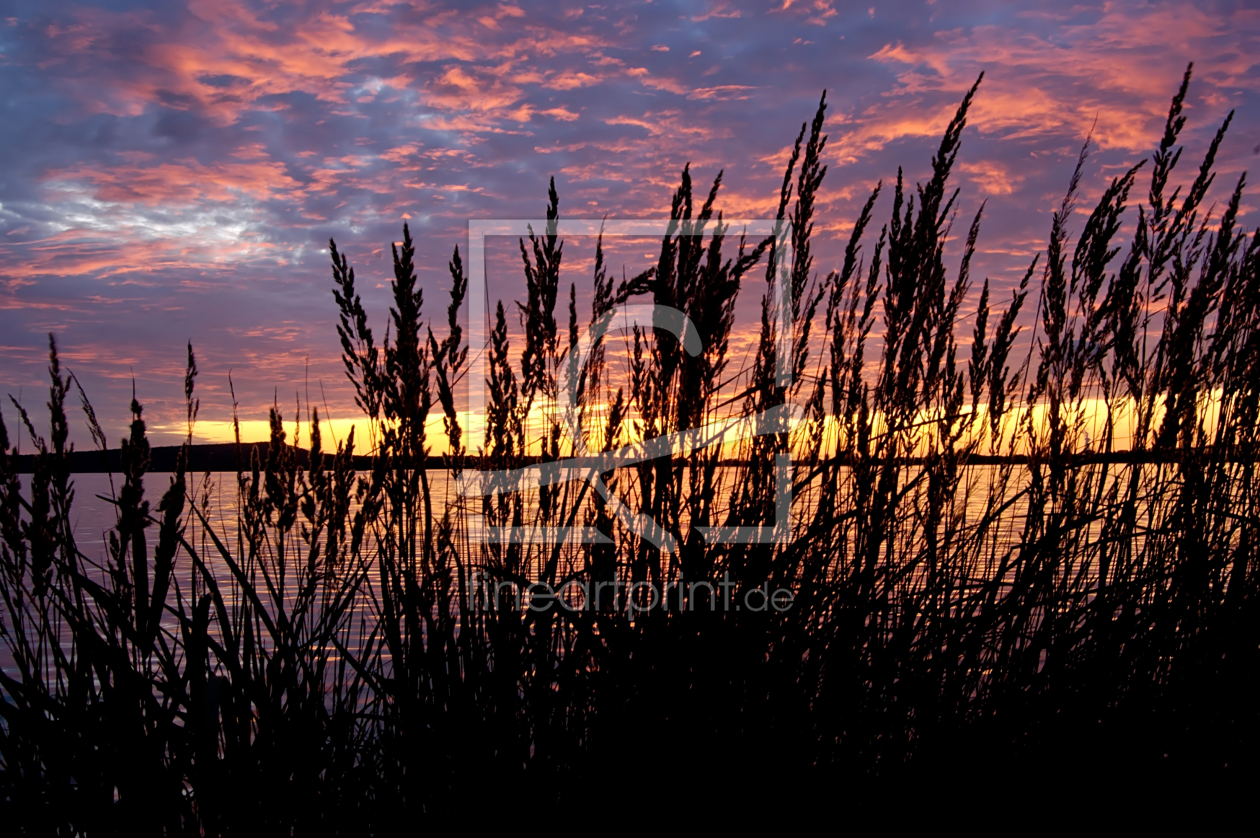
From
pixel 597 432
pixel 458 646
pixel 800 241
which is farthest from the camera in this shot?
pixel 597 432

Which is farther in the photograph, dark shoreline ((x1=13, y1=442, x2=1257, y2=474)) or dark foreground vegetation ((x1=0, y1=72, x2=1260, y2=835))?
dark shoreline ((x1=13, y1=442, x2=1257, y2=474))

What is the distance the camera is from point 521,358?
2.16 metres

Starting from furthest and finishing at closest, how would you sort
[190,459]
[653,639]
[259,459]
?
[259,459] → [190,459] → [653,639]

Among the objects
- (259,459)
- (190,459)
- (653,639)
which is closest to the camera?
(653,639)

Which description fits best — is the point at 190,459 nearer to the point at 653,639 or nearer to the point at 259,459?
the point at 259,459

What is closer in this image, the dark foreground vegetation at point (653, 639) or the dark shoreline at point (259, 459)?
the dark foreground vegetation at point (653, 639)

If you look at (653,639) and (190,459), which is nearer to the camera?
(653,639)

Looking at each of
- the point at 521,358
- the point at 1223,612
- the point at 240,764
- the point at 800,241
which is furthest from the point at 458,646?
the point at 1223,612

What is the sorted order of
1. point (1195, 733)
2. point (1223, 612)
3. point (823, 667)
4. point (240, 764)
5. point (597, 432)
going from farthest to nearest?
point (597, 432) → point (1223, 612) → point (1195, 733) → point (823, 667) → point (240, 764)

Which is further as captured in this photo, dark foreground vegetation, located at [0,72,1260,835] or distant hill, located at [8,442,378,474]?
distant hill, located at [8,442,378,474]

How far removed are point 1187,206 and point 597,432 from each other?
2341 mm

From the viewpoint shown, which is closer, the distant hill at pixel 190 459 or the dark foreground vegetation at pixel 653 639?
the dark foreground vegetation at pixel 653 639

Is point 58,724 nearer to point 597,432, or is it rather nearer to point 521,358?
point 521,358

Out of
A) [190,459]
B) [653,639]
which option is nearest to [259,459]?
[190,459]
